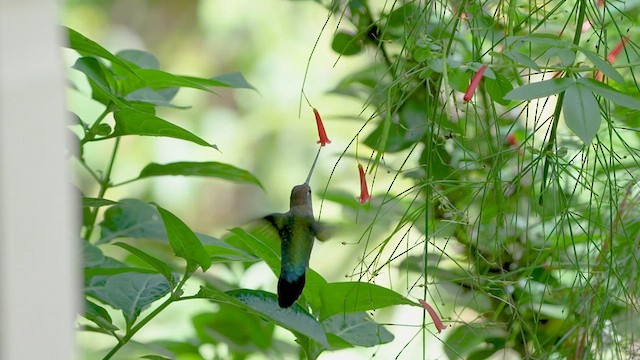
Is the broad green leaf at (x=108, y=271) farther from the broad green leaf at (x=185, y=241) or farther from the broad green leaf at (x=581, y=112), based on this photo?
the broad green leaf at (x=581, y=112)

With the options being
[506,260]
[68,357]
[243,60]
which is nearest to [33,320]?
[68,357]

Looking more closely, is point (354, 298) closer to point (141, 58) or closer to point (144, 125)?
point (144, 125)

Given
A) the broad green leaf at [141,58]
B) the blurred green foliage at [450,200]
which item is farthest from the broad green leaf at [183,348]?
the broad green leaf at [141,58]

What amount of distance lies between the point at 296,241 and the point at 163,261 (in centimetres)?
12

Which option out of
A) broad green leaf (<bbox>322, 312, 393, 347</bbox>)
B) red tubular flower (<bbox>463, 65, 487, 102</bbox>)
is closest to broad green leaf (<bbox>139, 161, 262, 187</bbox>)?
broad green leaf (<bbox>322, 312, 393, 347</bbox>)

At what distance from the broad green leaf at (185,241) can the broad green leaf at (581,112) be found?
21cm

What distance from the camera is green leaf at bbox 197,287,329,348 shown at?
51 cm

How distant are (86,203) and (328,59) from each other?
1.49 meters

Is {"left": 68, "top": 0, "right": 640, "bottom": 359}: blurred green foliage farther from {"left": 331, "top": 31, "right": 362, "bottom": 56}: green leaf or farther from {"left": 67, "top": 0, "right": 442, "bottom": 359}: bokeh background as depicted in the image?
{"left": 67, "top": 0, "right": 442, "bottom": 359}: bokeh background

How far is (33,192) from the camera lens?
0.96ft

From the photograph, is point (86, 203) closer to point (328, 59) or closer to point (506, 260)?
point (506, 260)

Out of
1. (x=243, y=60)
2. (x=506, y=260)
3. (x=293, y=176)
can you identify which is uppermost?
(x=243, y=60)

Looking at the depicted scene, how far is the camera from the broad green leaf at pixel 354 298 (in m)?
0.51

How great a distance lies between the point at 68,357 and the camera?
Answer: 30 cm
